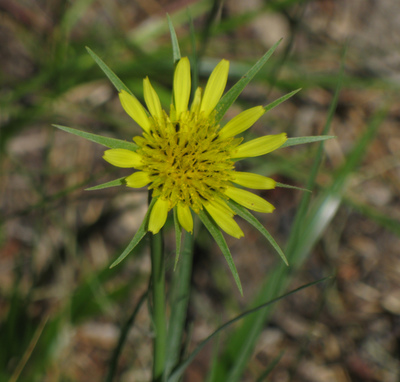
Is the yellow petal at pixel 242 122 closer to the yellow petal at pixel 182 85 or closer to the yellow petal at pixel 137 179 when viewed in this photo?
the yellow petal at pixel 182 85

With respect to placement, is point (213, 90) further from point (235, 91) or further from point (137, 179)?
point (137, 179)

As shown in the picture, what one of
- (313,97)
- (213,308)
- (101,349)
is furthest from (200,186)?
(313,97)

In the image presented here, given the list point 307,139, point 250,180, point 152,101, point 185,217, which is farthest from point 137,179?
point 307,139

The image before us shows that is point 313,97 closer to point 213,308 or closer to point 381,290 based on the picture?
point 381,290

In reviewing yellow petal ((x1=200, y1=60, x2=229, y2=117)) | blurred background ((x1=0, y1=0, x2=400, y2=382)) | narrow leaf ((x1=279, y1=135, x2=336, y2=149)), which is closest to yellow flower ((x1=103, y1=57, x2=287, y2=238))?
yellow petal ((x1=200, y1=60, x2=229, y2=117))

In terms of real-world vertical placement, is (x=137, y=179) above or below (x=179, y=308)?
above
